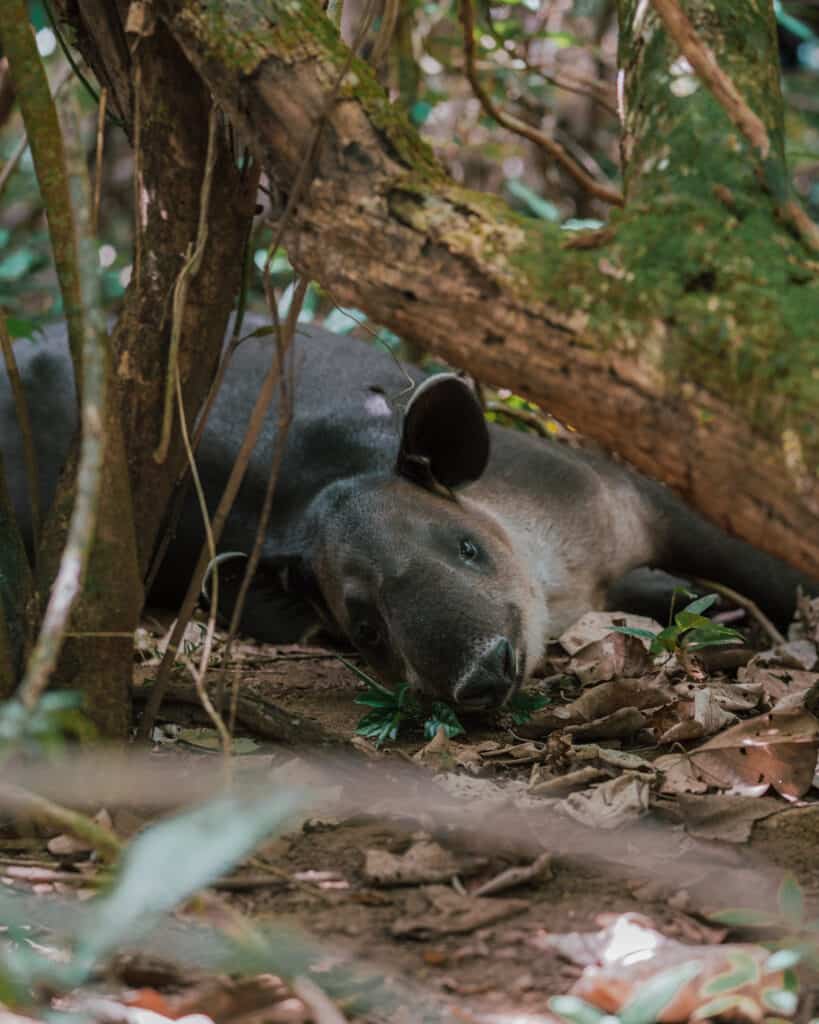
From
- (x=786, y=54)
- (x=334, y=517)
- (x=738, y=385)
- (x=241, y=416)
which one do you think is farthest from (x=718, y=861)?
(x=786, y=54)

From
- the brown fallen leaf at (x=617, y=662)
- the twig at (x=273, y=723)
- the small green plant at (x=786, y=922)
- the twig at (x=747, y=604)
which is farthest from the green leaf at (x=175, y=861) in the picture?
the twig at (x=747, y=604)

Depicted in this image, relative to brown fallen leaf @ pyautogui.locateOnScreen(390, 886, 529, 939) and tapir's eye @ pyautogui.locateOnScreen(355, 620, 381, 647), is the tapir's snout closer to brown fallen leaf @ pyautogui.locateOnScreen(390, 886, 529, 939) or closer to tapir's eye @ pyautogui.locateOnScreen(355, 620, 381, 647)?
tapir's eye @ pyautogui.locateOnScreen(355, 620, 381, 647)

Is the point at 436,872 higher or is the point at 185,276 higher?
the point at 185,276

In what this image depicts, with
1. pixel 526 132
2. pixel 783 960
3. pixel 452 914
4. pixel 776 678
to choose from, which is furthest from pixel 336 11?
pixel 776 678

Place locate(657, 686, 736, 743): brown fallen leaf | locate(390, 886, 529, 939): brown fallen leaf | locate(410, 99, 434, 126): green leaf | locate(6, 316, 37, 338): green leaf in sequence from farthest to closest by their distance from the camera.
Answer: locate(410, 99, 434, 126): green leaf, locate(6, 316, 37, 338): green leaf, locate(657, 686, 736, 743): brown fallen leaf, locate(390, 886, 529, 939): brown fallen leaf

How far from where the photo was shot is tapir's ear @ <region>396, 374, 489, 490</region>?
4039 mm

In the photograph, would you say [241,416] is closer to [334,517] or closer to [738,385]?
[334,517]

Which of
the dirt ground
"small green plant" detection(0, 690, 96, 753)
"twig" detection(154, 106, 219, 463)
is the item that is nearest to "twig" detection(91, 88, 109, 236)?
"twig" detection(154, 106, 219, 463)

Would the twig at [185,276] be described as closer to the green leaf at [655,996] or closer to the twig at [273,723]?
the twig at [273,723]

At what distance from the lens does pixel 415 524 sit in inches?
162

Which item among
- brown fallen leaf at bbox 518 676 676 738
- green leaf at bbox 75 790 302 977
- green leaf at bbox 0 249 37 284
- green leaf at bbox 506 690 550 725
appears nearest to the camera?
green leaf at bbox 75 790 302 977

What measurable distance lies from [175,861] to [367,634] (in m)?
2.51

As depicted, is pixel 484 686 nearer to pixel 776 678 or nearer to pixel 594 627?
pixel 776 678

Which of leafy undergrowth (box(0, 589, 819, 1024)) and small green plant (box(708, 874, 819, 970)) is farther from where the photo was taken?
small green plant (box(708, 874, 819, 970))
